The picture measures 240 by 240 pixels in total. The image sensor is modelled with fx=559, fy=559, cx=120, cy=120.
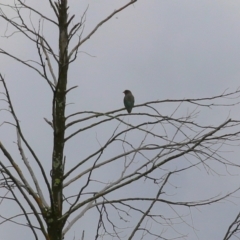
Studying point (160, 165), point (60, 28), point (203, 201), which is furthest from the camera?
point (60, 28)

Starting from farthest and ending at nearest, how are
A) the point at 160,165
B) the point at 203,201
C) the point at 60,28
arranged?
the point at 60,28, the point at 203,201, the point at 160,165

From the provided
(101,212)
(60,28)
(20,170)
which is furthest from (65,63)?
(101,212)

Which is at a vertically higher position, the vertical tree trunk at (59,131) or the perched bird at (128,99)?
the perched bird at (128,99)

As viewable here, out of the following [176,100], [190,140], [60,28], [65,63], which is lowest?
[190,140]

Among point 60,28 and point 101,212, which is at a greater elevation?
point 60,28

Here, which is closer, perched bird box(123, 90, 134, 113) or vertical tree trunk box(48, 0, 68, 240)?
vertical tree trunk box(48, 0, 68, 240)

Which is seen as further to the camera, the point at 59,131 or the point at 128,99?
the point at 128,99

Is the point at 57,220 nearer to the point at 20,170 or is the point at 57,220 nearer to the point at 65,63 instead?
the point at 20,170

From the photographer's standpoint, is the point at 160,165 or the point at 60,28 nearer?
the point at 160,165

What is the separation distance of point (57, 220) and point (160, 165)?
2.94 feet

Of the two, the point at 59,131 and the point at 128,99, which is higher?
the point at 128,99

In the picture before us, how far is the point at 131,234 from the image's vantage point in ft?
13.9

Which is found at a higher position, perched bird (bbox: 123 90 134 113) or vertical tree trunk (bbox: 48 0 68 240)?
perched bird (bbox: 123 90 134 113)

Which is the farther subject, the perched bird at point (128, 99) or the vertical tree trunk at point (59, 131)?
the perched bird at point (128, 99)
